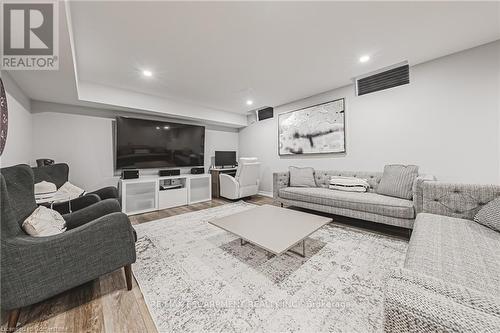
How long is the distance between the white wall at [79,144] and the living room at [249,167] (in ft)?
0.07

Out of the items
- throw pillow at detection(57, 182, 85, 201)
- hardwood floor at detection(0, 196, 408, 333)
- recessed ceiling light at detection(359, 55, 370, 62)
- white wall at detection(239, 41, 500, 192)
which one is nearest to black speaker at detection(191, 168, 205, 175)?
throw pillow at detection(57, 182, 85, 201)

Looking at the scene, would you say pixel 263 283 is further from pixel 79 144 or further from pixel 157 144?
pixel 79 144

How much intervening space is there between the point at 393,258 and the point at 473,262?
0.89 m

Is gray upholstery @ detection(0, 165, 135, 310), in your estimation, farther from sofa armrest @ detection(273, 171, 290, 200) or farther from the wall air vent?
the wall air vent

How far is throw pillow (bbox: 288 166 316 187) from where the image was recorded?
11.5ft

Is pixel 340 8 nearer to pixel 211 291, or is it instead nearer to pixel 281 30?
pixel 281 30

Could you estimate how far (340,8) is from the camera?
157 centimetres

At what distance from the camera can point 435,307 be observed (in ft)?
1.77

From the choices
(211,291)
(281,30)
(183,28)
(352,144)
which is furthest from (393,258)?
(183,28)

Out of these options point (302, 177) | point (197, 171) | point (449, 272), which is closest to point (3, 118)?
point (197, 171)

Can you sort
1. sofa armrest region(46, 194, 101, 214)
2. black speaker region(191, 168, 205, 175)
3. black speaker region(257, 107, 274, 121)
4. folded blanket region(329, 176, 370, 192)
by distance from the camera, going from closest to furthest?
sofa armrest region(46, 194, 101, 214), folded blanket region(329, 176, 370, 192), black speaker region(191, 168, 205, 175), black speaker region(257, 107, 274, 121)

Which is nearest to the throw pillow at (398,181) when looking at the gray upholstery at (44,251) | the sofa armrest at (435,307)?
the sofa armrest at (435,307)

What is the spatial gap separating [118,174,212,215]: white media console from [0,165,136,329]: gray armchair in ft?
7.08

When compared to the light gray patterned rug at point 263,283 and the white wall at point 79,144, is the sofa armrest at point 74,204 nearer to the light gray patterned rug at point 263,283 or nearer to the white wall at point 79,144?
the light gray patterned rug at point 263,283
